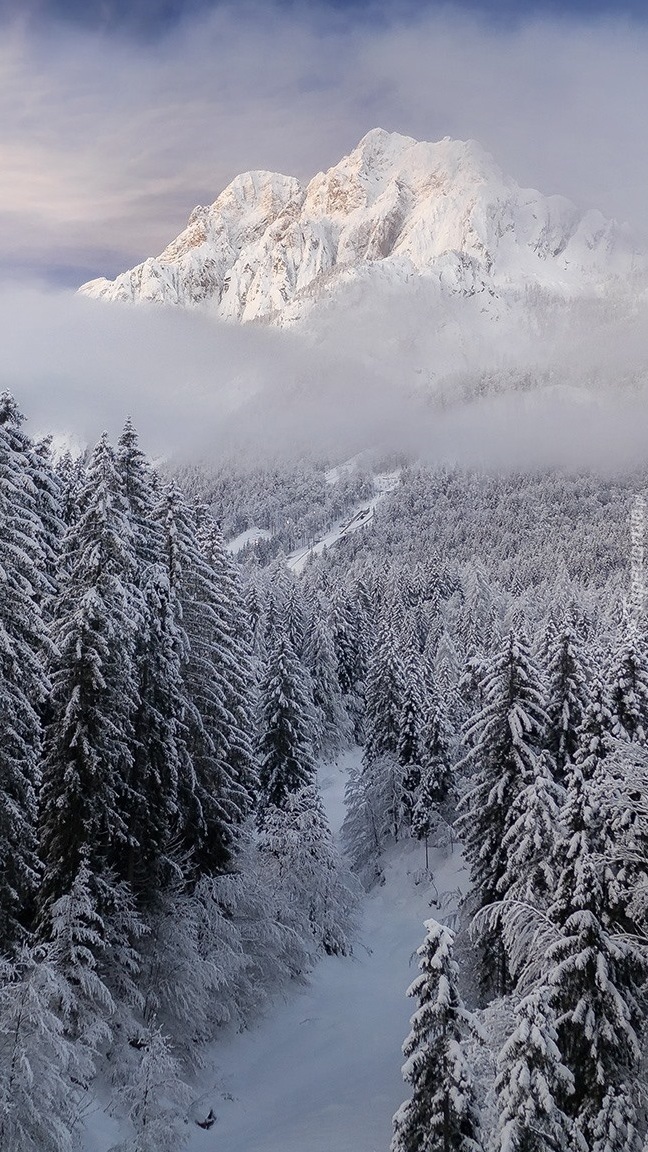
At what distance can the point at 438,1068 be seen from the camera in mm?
11453

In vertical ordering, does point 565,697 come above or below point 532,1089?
above

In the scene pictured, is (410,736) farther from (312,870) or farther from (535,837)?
(535,837)

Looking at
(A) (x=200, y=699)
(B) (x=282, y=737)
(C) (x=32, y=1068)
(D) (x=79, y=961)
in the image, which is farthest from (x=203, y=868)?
(B) (x=282, y=737)

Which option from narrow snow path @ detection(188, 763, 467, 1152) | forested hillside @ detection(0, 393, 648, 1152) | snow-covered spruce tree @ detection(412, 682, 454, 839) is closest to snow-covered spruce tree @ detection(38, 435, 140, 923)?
forested hillside @ detection(0, 393, 648, 1152)

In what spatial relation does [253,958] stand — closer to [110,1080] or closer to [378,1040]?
[378,1040]

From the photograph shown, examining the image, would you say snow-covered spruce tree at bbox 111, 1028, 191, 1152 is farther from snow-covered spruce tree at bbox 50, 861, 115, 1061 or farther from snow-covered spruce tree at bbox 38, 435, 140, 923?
snow-covered spruce tree at bbox 38, 435, 140, 923

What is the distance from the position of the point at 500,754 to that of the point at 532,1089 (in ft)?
45.4

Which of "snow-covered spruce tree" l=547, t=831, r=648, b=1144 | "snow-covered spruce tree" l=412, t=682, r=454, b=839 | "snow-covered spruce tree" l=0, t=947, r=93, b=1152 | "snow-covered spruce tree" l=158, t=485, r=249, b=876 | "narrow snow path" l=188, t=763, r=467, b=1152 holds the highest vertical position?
"snow-covered spruce tree" l=158, t=485, r=249, b=876

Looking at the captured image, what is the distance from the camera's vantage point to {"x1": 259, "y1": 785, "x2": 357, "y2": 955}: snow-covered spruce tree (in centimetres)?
2978

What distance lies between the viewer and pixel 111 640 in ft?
59.3

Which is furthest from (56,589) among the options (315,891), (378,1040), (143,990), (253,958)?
(378,1040)

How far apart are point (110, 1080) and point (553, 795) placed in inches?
587

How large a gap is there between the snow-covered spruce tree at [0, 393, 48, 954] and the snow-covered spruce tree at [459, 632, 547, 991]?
48.5 feet

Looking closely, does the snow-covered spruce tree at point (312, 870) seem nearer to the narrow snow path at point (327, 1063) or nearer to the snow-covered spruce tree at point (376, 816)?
the narrow snow path at point (327, 1063)
